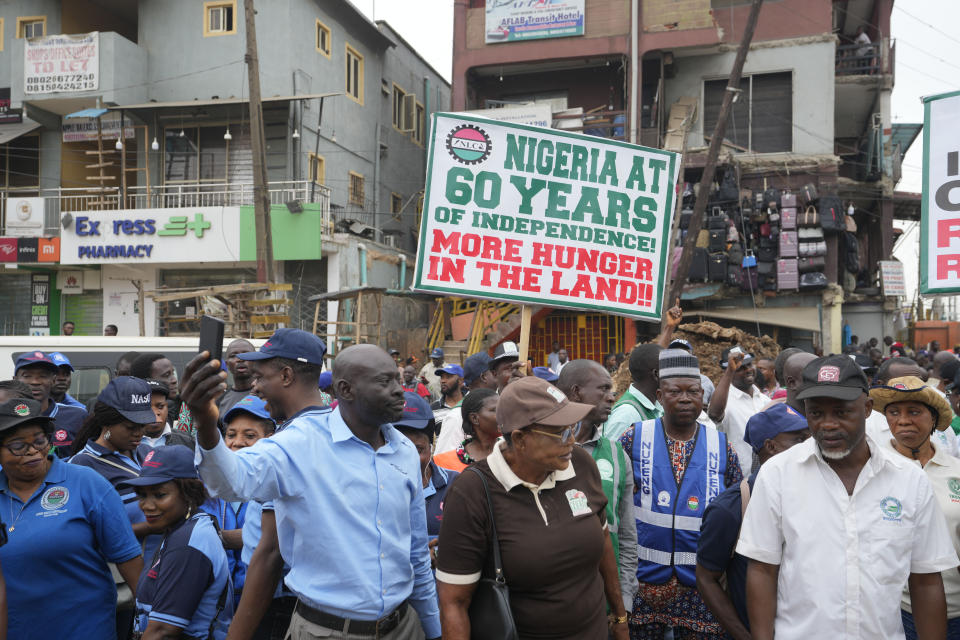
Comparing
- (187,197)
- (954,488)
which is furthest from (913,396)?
(187,197)

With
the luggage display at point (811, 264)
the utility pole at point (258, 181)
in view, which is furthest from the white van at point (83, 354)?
the luggage display at point (811, 264)

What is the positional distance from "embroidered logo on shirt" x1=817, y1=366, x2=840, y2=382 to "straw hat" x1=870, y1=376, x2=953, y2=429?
3.28ft

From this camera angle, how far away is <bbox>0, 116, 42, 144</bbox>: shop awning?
21.3 metres

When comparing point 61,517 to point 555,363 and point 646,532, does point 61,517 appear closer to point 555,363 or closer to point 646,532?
point 646,532

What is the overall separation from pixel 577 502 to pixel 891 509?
3.60 feet

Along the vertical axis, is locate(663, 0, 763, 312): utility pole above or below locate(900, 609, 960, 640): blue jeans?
above

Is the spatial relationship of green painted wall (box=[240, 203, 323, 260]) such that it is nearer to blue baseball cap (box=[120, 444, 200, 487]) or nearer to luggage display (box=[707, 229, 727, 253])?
luggage display (box=[707, 229, 727, 253])

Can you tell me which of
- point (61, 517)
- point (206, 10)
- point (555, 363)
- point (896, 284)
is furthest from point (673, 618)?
point (206, 10)

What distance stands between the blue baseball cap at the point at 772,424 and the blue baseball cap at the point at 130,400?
315 cm

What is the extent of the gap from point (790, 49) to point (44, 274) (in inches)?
854

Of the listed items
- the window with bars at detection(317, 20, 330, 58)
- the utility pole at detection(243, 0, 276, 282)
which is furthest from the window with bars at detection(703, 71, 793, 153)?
the utility pole at detection(243, 0, 276, 282)

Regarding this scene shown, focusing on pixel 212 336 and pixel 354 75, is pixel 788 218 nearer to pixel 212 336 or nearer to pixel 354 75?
pixel 354 75

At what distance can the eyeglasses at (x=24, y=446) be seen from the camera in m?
3.18

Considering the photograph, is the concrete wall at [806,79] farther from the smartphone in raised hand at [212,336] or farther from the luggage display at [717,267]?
the smartphone in raised hand at [212,336]
